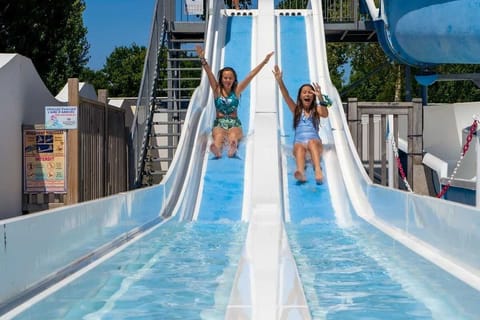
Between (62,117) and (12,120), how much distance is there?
880mm

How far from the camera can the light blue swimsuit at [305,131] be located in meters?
7.34

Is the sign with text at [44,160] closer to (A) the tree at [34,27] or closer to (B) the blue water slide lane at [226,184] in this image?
(B) the blue water slide lane at [226,184]

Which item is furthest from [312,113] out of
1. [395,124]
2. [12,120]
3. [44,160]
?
[12,120]

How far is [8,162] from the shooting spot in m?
7.83

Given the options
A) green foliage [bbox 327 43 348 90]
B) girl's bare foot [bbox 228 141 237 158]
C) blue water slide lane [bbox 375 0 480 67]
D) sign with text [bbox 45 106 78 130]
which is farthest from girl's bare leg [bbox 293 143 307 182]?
green foliage [bbox 327 43 348 90]

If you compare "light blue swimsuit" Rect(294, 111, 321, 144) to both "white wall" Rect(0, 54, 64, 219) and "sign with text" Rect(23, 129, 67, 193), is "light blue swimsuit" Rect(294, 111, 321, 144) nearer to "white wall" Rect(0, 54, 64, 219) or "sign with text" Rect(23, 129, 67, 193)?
"sign with text" Rect(23, 129, 67, 193)

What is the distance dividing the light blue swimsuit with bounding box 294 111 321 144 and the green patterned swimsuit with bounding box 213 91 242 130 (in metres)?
0.83

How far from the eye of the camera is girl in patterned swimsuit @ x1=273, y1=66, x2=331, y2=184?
7.10 metres

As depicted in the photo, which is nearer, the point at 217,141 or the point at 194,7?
the point at 217,141

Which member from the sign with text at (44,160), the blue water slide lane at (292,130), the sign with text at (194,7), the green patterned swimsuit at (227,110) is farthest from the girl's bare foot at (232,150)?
the sign with text at (194,7)

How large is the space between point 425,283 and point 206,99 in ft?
19.0

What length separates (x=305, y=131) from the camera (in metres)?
7.39

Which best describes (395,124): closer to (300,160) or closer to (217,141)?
(300,160)

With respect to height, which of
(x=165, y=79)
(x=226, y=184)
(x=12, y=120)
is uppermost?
(x=165, y=79)
